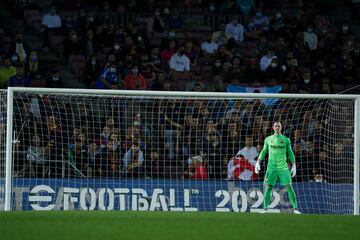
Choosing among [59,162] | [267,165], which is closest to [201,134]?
[267,165]

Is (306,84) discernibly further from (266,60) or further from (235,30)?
(235,30)

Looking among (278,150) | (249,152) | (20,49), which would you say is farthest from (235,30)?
(278,150)

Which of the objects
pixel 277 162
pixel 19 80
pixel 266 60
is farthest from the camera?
pixel 266 60

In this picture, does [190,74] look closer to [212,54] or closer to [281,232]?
[212,54]

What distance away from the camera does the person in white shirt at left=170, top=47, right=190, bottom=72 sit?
2266 cm

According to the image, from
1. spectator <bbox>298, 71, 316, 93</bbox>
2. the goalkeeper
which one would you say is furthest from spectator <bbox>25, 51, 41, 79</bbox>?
the goalkeeper

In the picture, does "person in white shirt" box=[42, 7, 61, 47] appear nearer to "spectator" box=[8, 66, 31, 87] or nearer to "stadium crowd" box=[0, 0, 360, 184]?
"stadium crowd" box=[0, 0, 360, 184]

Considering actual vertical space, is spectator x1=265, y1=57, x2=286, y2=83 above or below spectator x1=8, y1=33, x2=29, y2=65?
below

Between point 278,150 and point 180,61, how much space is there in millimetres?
6208

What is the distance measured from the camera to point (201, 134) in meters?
17.7

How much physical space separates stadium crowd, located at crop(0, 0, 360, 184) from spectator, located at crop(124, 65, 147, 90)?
22 millimetres

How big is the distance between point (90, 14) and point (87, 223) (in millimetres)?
13973

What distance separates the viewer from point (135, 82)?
2150 cm

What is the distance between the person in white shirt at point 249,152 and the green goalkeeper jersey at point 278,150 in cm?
Result: 53
